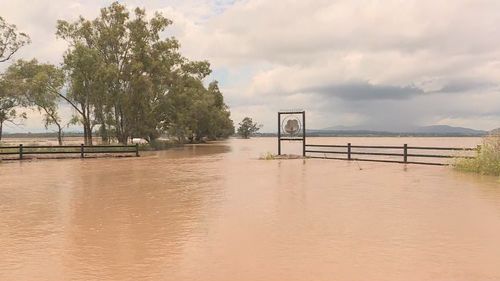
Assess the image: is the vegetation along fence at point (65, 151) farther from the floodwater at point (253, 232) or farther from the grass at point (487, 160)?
the grass at point (487, 160)

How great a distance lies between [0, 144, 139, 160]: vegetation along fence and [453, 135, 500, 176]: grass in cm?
2690

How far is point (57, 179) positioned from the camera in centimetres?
1955

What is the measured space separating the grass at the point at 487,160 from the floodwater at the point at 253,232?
374 centimetres

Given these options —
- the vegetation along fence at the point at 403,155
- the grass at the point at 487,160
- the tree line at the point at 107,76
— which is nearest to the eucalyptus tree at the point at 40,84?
the tree line at the point at 107,76

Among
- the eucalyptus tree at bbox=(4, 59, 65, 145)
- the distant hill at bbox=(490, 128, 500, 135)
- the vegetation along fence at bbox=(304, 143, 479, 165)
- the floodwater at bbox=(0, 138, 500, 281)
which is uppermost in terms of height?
the eucalyptus tree at bbox=(4, 59, 65, 145)

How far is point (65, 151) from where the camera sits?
35719mm

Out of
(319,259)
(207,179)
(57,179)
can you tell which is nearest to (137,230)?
(319,259)

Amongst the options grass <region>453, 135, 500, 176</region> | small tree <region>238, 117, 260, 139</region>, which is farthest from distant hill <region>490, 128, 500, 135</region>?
small tree <region>238, 117, 260, 139</region>

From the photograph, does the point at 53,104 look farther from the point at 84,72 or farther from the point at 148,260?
the point at 148,260

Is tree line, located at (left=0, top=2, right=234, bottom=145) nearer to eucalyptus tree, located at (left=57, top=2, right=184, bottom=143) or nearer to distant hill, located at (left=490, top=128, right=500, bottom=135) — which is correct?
eucalyptus tree, located at (left=57, top=2, right=184, bottom=143)

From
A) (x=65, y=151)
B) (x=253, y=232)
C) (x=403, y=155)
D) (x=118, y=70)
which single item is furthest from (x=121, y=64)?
(x=253, y=232)

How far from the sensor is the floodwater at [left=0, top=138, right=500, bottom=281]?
6.30 meters

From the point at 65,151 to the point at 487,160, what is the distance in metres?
30.5

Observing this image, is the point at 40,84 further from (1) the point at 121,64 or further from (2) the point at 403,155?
(2) the point at 403,155
